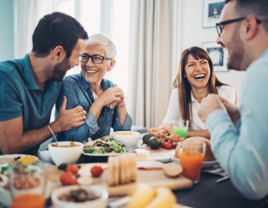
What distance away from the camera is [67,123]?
4.98 feet

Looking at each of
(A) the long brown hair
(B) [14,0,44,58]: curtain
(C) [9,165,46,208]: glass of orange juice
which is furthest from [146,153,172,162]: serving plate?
(B) [14,0,44,58]: curtain

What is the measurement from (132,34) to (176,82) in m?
2.08

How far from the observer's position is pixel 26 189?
1.93 ft

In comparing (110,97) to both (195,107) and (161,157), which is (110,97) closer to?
(161,157)

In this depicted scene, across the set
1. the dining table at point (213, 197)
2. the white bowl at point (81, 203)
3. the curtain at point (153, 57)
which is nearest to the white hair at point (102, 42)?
the dining table at point (213, 197)

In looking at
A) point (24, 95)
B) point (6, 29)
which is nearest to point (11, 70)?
point (24, 95)

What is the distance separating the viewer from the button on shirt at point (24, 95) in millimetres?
1331

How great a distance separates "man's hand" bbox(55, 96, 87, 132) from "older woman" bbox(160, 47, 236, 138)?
105 cm

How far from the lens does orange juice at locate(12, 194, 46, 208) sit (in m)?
0.58

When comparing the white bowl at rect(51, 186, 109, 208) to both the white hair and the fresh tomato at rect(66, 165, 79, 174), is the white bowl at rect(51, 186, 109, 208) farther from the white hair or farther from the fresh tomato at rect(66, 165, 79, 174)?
the white hair

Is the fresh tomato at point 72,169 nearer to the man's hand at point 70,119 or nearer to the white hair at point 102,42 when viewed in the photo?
the man's hand at point 70,119

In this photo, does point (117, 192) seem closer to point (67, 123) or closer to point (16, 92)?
point (67, 123)

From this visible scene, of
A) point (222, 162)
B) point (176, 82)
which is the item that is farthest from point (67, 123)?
point (176, 82)

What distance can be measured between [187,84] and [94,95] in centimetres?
110
